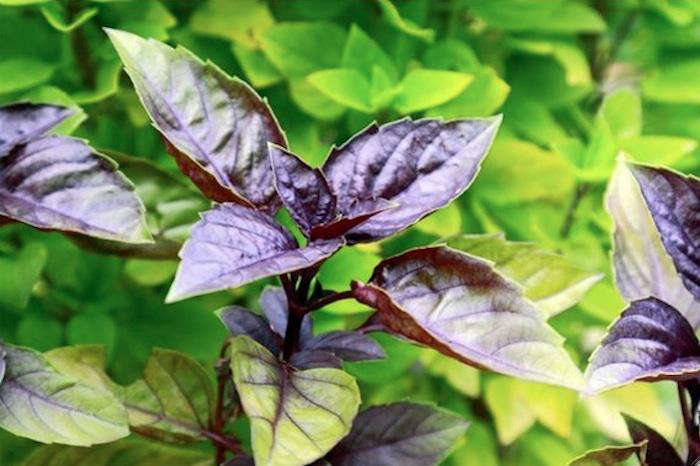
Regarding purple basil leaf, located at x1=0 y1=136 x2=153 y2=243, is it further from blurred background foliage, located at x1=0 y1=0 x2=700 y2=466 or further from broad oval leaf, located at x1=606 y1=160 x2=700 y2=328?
broad oval leaf, located at x1=606 y1=160 x2=700 y2=328

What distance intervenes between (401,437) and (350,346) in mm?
72

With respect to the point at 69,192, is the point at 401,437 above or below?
below

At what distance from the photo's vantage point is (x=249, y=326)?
0.61 m

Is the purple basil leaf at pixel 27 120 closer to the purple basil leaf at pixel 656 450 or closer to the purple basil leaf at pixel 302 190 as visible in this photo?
the purple basil leaf at pixel 302 190

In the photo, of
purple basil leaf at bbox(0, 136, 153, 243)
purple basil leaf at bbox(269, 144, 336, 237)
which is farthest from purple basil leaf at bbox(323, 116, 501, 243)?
purple basil leaf at bbox(0, 136, 153, 243)

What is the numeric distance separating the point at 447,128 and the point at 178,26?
45 centimetres

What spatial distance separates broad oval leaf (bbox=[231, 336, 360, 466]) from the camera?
0.49m

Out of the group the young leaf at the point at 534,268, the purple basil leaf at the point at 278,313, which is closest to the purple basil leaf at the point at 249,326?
the purple basil leaf at the point at 278,313

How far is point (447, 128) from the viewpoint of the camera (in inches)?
23.6

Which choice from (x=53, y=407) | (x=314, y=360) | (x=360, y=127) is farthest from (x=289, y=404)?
(x=360, y=127)

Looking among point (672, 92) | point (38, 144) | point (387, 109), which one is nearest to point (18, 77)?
point (38, 144)

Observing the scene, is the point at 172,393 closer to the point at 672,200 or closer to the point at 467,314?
the point at 467,314

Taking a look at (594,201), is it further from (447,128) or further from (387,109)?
(447,128)

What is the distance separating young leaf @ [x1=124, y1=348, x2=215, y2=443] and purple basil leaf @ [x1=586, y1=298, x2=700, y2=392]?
10.7 inches
